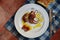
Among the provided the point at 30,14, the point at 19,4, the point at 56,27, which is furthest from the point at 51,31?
the point at 19,4

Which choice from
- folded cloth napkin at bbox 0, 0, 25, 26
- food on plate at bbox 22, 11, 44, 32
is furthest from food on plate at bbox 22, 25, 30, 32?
folded cloth napkin at bbox 0, 0, 25, 26

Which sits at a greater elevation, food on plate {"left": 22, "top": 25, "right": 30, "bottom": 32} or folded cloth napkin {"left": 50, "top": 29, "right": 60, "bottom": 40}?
folded cloth napkin {"left": 50, "top": 29, "right": 60, "bottom": 40}

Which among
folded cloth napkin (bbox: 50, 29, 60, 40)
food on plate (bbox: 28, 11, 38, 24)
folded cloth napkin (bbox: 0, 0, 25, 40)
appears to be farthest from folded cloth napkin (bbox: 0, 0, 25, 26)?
folded cloth napkin (bbox: 50, 29, 60, 40)

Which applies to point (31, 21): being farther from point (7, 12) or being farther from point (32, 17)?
point (7, 12)

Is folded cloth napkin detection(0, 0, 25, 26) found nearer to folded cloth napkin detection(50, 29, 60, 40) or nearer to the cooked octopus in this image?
the cooked octopus

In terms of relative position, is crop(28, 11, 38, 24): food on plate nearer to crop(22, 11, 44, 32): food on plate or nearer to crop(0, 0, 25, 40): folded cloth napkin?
crop(22, 11, 44, 32): food on plate

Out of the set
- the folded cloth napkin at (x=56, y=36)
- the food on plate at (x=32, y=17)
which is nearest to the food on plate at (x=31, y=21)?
the food on plate at (x=32, y=17)

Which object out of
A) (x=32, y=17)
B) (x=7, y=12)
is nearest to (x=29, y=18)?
(x=32, y=17)

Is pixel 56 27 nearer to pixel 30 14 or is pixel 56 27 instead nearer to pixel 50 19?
pixel 50 19

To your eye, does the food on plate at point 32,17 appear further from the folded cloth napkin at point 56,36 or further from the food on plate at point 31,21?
the folded cloth napkin at point 56,36

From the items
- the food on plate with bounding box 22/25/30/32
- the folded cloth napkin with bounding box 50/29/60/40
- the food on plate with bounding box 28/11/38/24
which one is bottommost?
the food on plate with bounding box 22/25/30/32
